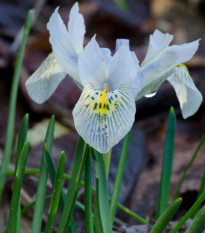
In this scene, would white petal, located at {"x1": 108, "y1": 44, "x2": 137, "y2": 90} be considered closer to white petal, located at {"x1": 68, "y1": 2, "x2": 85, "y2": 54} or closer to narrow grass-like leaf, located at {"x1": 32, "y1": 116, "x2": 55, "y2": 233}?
white petal, located at {"x1": 68, "y1": 2, "x2": 85, "y2": 54}

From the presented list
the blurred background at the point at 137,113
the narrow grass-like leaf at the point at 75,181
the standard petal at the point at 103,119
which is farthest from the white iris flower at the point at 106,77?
the blurred background at the point at 137,113

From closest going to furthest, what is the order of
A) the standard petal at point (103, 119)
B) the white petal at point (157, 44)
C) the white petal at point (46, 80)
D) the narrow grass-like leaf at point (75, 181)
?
the standard petal at point (103, 119) → the narrow grass-like leaf at point (75, 181) → the white petal at point (157, 44) → the white petal at point (46, 80)

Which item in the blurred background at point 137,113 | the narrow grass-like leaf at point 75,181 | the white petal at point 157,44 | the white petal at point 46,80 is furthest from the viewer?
the blurred background at point 137,113

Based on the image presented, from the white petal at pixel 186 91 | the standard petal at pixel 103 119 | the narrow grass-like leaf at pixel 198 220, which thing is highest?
the white petal at pixel 186 91

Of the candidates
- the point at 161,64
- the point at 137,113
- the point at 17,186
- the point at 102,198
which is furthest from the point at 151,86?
the point at 137,113

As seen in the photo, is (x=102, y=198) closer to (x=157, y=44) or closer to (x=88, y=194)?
(x=88, y=194)

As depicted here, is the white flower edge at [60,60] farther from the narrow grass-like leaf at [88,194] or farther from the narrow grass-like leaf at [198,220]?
the narrow grass-like leaf at [198,220]
